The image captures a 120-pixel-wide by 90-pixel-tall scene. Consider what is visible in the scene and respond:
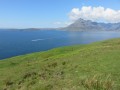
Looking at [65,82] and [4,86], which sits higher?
[65,82]

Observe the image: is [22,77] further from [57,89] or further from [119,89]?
[119,89]

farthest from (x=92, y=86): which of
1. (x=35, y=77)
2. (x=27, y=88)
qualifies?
(x=35, y=77)

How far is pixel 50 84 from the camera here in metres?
16.0

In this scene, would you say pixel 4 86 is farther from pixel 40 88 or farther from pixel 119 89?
pixel 119 89

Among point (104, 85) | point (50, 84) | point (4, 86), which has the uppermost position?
point (104, 85)

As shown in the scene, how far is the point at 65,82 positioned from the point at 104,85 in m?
4.87

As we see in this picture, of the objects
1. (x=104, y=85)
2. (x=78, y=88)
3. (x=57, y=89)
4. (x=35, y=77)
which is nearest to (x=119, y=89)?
(x=104, y=85)

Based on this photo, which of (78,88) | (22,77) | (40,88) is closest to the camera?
(78,88)

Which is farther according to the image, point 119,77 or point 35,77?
point 35,77

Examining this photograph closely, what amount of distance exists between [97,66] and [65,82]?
757 centimetres

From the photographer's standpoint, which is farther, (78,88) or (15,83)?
(15,83)

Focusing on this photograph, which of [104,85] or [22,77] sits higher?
[104,85]

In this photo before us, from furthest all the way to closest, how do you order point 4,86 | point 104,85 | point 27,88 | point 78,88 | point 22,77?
point 22,77
point 4,86
point 27,88
point 78,88
point 104,85

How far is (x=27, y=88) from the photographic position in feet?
55.8
